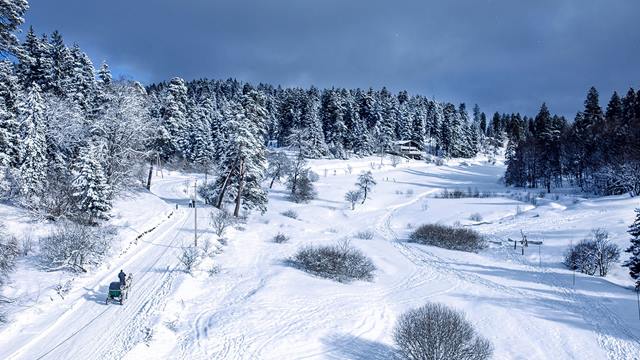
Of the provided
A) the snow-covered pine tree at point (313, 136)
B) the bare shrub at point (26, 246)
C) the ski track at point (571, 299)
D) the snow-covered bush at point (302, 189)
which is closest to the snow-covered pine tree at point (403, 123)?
the snow-covered pine tree at point (313, 136)

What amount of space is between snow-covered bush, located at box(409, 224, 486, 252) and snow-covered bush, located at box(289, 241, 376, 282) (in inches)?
467

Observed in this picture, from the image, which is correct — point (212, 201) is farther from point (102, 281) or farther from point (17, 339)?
point (17, 339)

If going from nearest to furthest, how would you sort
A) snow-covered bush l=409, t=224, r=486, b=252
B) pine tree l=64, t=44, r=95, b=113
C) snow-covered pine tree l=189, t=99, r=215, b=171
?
1. snow-covered bush l=409, t=224, r=486, b=252
2. pine tree l=64, t=44, r=95, b=113
3. snow-covered pine tree l=189, t=99, r=215, b=171

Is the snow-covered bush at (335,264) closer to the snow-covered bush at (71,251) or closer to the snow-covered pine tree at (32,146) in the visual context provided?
the snow-covered bush at (71,251)

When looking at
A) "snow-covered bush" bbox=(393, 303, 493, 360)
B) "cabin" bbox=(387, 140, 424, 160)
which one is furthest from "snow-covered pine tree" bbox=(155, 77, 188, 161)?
"cabin" bbox=(387, 140, 424, 160)

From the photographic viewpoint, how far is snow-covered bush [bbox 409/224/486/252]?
36.2m

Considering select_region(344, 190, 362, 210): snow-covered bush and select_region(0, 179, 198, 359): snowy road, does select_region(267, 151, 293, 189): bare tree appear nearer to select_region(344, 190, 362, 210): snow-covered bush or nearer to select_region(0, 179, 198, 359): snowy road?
select_region(344, 190, 362, 210): snow-covered bush

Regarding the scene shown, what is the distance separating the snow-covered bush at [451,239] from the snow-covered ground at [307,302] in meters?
1.55

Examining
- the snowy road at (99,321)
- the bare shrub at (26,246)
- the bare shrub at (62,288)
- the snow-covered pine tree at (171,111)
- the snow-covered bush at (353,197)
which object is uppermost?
the snow-covered pine tree at (171,111)

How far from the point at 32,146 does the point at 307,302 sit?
24648 mm

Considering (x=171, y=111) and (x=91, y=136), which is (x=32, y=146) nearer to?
(x=91, y=136)

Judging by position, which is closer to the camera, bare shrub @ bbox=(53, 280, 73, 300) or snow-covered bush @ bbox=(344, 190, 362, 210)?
bare shrub @ bbox=(53, 280, 73, 300)

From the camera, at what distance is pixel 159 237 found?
108ft

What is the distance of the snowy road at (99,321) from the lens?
14.4 m
